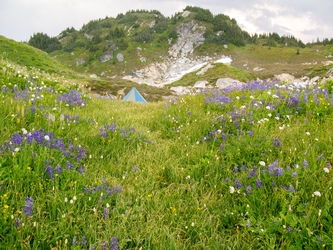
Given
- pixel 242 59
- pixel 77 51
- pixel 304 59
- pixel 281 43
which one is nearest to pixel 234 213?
pixel 242 59

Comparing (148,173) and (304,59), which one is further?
(304,59)

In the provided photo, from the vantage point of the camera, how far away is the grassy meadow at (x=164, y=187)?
6.71 ft

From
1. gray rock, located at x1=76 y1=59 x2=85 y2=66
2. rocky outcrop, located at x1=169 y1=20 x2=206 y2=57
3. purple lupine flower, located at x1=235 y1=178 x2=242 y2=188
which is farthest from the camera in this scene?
rocky outcrop, located at x1=169 y1=20 x2=206 y2=57

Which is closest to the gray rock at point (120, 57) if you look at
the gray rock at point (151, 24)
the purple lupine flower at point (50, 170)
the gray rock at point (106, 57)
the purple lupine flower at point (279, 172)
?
the gray rock at point (106, 57)

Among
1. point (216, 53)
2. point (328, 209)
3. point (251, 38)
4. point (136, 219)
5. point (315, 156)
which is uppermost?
point (251, 38)

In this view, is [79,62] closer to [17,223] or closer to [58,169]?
[58,169]

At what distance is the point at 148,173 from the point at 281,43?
497 ft

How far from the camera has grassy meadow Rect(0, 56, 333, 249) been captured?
204 centimetres

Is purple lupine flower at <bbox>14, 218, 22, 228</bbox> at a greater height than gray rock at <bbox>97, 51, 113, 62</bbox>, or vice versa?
gray rock at <bbox>97, 51, 113, 62</bbox>

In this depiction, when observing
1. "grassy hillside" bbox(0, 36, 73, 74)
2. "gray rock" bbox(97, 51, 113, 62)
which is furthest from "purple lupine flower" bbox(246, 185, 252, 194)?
"gray rock" bbox(97, 51, 113, 62)

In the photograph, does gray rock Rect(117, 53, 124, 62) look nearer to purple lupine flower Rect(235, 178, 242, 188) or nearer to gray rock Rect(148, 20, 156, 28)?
gray rock Rect(148, 20, 156, 28)

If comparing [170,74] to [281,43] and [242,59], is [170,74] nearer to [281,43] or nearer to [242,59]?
[242,59]

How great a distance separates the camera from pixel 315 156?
3.14m

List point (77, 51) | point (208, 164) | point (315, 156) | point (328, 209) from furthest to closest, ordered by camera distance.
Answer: point (77, 51), point (208, 164), point (315, 156), point (328, 209)
